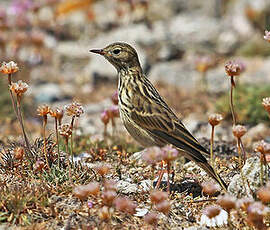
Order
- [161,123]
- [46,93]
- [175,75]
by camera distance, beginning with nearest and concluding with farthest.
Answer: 1. [161,123]
2. [46,93]
3. [175,75]

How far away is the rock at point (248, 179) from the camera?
4.68 meters

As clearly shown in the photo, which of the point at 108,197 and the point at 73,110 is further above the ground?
the point at 73,110

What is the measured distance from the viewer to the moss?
358 inches

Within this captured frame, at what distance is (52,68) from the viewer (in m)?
13.4

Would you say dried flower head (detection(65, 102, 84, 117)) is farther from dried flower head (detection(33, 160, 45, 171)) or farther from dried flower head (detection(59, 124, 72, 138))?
dried flower head (detection(33, 160, 45, 171))

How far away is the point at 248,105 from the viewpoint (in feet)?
30.3

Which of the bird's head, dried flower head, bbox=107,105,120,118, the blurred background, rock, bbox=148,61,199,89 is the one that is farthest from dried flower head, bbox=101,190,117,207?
rock, bbox=148,61,199,89

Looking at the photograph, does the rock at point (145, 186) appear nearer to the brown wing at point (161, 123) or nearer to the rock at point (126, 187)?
the rock at point (126, 187)

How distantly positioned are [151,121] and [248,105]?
4.12 meters

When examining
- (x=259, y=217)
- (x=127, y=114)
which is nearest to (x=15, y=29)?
(x=127, y=114)

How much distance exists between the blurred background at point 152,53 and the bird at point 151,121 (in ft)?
9.32

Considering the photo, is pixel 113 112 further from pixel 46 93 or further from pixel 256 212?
pixel 46 93

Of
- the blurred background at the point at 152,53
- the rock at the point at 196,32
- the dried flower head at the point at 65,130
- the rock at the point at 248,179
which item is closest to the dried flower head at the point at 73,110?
the dried flower head at the point at 65,130

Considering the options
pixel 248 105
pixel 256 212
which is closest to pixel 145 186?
pixel 256 212
